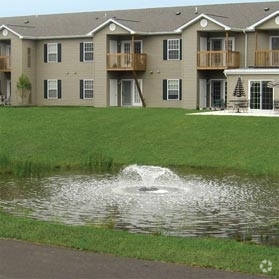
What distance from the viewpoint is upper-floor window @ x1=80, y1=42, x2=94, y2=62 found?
172 ft

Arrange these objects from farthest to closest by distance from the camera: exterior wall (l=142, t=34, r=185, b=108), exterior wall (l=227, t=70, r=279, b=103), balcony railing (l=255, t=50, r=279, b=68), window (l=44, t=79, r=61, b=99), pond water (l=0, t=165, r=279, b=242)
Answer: window (l=44, t=79, r=61, b=99) < exterior wall (l=142, t=34, r=185, b=108) < balcony railing (l=255, t=50, r=279, b=68) < exterior wall (l=227, t=70, r=279, b=103) < pond water (l=0, t=165, r=279, b=242)

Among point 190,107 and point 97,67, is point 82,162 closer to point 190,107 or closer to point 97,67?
point 190,107

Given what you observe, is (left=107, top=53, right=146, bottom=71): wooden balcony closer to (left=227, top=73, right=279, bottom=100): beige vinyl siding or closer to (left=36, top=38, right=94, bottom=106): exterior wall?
(left=36, top=38, right=94, bottom=106): exterior wall

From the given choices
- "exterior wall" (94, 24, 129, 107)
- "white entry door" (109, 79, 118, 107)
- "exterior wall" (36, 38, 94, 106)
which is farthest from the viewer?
"exterior wall" (36, 38, 94, 106)

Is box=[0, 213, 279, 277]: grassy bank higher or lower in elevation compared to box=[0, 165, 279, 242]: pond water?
higher

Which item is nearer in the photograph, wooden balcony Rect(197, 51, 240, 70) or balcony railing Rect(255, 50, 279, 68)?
balcony railing Rect(255, 50, 279, 68)

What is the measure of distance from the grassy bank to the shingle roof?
35.3 metres

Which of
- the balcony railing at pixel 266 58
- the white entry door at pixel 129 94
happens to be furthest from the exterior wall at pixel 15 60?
the balcony railing at pixel 266 58

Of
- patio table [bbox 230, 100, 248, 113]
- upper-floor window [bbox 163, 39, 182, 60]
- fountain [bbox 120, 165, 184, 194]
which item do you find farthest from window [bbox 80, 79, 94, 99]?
fountain [bbox 120, 165, 184, 194]

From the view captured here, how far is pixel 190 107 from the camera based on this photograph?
154 feet

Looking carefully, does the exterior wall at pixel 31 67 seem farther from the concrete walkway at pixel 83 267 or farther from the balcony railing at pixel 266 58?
the concrete walkway at pixel 83 267

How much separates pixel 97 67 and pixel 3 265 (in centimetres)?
4101

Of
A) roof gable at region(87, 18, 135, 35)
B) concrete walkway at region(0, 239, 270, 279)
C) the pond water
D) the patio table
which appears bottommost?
the pond water

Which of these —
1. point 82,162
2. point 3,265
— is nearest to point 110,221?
point 3,265
